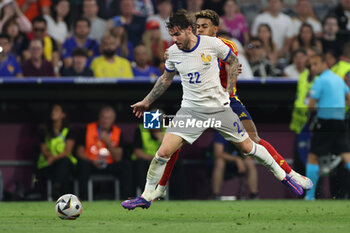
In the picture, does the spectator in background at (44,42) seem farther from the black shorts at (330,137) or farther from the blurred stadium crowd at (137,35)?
the black shorts at (330,137)

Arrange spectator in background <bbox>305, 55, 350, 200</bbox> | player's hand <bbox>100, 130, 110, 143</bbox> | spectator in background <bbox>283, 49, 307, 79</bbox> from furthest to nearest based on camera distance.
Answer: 1. spectator in background <bbox>283, 49, 307, 79</bbox>
2. player's hand <bbox>100, 130, 110, 143</bbox>
3. spectator in background <bbox>305, 55, 350, 200</bbox>

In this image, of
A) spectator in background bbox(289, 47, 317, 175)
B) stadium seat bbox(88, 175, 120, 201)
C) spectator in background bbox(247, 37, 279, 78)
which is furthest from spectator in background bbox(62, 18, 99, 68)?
spectator in background bbox(289, 47, 317, 175)

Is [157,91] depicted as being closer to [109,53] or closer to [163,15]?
[109,53]

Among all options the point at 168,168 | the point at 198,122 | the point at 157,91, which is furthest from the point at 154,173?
the point at 157,91

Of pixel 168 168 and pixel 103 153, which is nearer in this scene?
pixel 168 168

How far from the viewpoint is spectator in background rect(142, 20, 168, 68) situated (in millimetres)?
13031

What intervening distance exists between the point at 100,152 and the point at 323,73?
143 inches

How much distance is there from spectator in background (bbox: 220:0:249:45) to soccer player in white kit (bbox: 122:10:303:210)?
235 inches

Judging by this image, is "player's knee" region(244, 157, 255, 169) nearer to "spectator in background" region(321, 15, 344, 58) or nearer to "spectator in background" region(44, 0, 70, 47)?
"spectator in background" region(321, 15, 344, 58)

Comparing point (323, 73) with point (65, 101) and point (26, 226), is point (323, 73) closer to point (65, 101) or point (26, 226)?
point (65, 101)

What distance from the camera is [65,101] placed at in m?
12.5

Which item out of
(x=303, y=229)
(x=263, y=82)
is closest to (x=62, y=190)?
(x=263, y=82)

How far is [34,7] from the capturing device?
1354 centimetres

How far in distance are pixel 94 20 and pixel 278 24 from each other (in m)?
3.30
